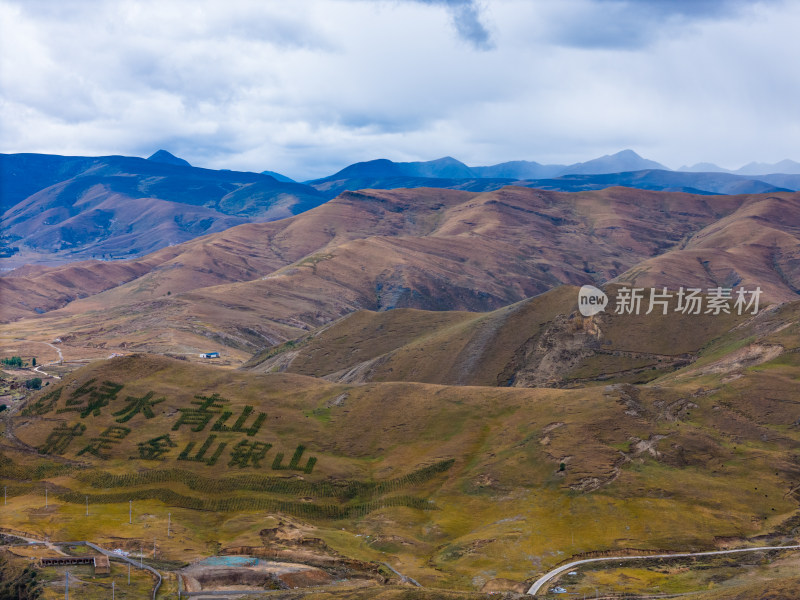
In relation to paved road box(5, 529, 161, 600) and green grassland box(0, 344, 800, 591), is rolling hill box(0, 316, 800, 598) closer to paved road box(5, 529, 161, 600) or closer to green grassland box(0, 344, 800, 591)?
green grassland box(0, 344, 800, 591)

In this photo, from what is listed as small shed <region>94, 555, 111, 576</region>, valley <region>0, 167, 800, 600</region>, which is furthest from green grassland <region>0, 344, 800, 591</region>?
small shed <region>94, 555, 111, 576</region>

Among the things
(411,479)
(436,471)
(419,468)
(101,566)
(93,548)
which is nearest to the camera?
(101,566)

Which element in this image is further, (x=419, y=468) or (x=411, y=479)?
(x=419, y=468)

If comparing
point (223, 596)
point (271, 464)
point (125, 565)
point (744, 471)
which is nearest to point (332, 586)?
point (223, 596)

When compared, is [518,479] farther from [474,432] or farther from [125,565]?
[125,565]

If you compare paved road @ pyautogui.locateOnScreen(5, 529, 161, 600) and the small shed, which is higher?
the small shed

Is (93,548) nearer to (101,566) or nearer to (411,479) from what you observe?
(101,566)

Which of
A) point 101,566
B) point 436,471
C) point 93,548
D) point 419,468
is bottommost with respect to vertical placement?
point 93,548

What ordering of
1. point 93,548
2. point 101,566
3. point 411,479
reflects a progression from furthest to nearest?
point 411,479 → point 93,548 → point 101,566

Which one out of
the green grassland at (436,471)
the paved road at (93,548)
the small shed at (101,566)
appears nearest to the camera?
the small shed at (101,566)

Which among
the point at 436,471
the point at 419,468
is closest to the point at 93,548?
the point at 419,468

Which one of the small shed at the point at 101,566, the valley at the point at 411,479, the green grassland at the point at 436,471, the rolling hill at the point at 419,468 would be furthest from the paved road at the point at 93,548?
the small shed at the point at 101,566

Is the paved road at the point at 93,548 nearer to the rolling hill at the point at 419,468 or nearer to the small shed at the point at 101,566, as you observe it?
the rolling hill at the point at 419,468

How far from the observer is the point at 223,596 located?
88.8 meters
